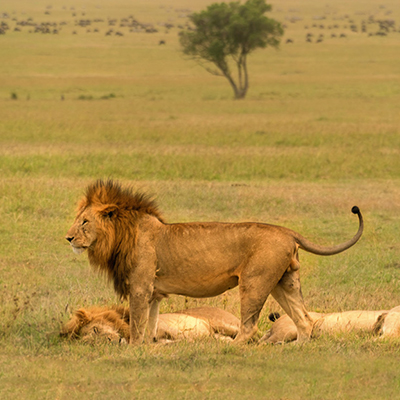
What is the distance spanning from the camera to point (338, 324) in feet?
20.2

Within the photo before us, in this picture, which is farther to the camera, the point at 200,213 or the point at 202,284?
the point at 200,213

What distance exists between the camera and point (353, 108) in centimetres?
3184

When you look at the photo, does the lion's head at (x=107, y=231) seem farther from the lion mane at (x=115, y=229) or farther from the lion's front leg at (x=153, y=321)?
the lion's front leg at (x=153, y=321)

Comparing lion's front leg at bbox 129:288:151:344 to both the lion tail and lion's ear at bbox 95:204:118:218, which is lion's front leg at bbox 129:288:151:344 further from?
the lion tail

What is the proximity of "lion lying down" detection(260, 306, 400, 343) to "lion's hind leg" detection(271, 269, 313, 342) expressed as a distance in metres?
0.18

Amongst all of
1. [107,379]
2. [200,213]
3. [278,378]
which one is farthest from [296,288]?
[200,213]

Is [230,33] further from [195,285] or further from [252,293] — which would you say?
[252,293]

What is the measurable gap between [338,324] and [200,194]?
705 cm

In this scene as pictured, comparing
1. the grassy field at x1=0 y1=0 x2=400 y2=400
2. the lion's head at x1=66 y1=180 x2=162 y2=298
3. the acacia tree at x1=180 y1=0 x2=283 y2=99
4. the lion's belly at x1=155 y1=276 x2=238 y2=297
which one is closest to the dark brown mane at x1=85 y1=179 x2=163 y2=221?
the lion's head at x1=66 y1=180 x2=162 y2=298

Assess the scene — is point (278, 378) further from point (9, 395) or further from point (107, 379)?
point (9, 395)

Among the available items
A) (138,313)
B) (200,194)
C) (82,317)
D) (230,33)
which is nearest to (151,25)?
(230,33)

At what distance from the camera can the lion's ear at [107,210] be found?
19.2 feet

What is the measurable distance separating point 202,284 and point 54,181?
346 inches

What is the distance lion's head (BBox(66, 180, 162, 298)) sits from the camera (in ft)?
19.0
